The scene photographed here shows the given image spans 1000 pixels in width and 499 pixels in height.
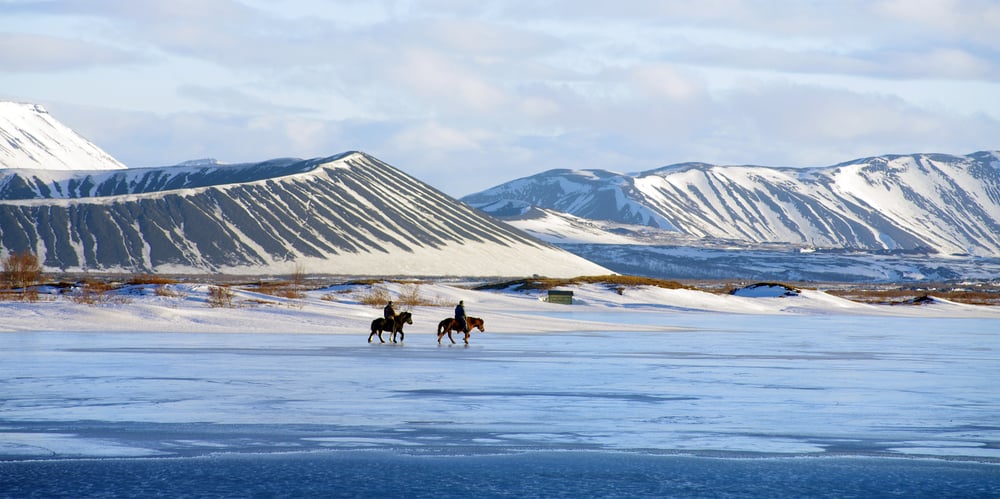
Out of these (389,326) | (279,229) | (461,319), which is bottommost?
(389,326)

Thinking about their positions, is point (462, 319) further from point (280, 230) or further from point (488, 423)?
point (280, 230)

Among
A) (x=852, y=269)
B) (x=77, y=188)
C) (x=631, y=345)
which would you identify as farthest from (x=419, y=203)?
(x=631, y=345)

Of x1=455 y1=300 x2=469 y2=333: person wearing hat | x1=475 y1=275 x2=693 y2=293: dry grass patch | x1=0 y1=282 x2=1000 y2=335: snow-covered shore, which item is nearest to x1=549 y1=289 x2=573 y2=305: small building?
x1=0 y1=282 x2=1000 y2=335: snow-covered shore

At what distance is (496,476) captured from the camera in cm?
1027

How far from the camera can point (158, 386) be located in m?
17.0

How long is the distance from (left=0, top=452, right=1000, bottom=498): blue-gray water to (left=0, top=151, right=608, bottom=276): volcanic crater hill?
409 feet

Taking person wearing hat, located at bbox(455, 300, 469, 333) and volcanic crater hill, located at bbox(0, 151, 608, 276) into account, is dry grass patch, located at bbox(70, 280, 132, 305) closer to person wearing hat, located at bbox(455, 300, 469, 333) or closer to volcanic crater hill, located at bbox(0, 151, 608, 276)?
person wearing hat, located at bbox(455, 300, 469, 333)

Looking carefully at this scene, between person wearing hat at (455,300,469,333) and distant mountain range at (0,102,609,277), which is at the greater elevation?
distant mountain range at (0,102,609,277)

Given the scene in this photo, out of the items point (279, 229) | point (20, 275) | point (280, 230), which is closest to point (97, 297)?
point (20, 275)

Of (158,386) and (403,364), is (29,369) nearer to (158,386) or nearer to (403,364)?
(158,386)

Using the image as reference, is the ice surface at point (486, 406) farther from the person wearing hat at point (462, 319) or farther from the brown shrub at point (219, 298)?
the brown shrub at point (219, 298)

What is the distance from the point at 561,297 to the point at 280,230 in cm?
9237

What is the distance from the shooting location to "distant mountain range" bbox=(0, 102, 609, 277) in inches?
5364

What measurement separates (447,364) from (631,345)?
8315mm
